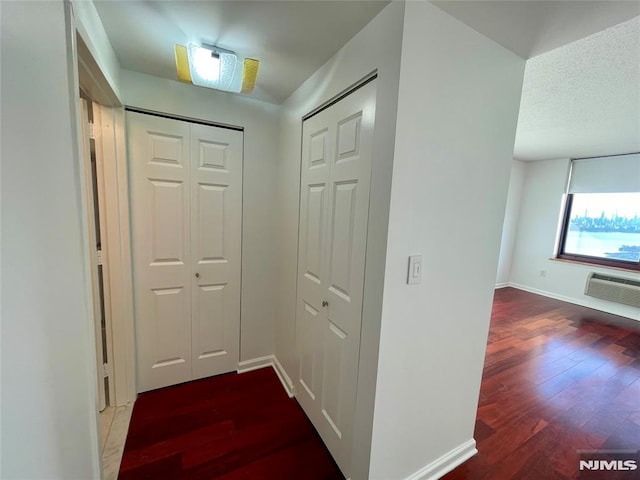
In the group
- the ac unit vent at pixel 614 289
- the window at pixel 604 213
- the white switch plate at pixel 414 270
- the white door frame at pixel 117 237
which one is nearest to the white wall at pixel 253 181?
the white door frame at pixel 117 237

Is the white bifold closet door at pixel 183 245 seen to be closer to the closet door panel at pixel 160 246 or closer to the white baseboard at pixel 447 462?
the closet door panel at pixel 160 246

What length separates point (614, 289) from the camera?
384 centimetres

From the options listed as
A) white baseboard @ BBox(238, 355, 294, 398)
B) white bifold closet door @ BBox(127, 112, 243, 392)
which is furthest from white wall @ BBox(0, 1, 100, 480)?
white baseboard @ BBox(238, 355, 294, 398)

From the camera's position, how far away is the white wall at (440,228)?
1036 mm

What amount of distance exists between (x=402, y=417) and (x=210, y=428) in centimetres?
122

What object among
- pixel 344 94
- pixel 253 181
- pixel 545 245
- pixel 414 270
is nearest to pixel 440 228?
pixel 414 270

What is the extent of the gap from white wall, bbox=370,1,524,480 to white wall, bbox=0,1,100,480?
3.48ft

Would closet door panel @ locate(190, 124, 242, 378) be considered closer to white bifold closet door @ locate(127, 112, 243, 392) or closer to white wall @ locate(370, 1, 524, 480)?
white bifold closet door @ locate(127, 112, 243, 392)

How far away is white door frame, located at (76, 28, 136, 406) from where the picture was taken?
156cm

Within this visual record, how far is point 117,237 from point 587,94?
3.49 m

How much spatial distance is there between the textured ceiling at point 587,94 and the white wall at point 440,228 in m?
0.56

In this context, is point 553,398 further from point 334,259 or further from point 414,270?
point 334,259

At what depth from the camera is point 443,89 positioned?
3.55ft

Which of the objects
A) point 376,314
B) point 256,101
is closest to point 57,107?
point 376,314
